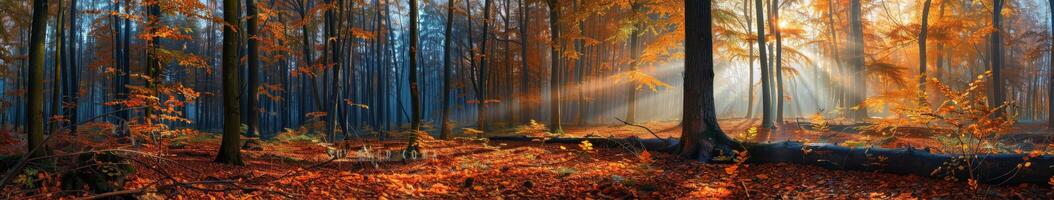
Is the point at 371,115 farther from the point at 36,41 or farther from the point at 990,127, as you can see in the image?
the point at 990,127

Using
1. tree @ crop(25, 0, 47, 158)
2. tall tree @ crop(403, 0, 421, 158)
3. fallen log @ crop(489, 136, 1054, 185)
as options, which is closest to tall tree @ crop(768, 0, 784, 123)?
fallen log @ crop(489, 136, 1054, 185)

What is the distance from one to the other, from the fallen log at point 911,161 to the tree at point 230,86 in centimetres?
810

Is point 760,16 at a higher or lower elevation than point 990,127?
higher

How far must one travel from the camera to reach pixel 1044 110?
3631 centimetres

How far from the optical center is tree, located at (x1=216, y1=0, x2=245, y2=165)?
7.68 m

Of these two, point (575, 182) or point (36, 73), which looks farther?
point (36, 73)

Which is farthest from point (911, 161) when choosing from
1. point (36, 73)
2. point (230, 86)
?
point (36, 73)

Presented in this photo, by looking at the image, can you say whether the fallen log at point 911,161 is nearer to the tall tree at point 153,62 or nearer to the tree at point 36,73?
the tree at point 36,73

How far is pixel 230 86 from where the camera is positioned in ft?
25.4

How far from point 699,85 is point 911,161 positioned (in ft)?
10.3

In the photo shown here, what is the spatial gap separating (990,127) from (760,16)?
40.3ft

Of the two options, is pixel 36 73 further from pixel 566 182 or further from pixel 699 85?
pixel 699 85

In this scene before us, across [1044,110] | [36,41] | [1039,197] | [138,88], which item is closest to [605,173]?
[1039,197]

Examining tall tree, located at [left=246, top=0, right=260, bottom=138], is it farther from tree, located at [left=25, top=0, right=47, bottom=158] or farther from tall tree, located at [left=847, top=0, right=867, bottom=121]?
tall tree, located at [left=847, top=0, right=867, bottom=121]
